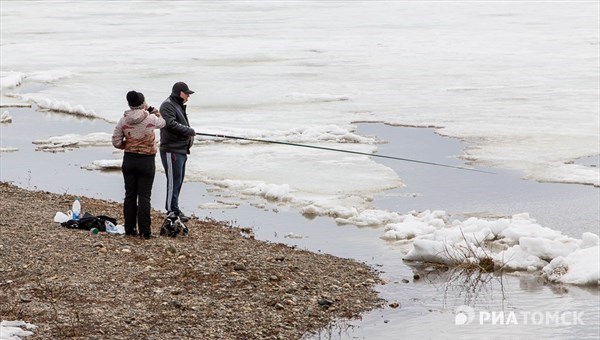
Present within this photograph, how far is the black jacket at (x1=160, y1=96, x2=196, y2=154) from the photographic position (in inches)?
436

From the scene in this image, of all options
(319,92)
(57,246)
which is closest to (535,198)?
(57,246)

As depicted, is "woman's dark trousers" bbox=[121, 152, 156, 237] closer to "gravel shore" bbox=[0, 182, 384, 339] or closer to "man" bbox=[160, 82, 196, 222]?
"gravel shore" bbox=[0, 182, 384, 339]

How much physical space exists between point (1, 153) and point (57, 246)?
8762 mm

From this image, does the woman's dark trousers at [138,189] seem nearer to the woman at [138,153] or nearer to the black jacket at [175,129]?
the woman at [138,153]

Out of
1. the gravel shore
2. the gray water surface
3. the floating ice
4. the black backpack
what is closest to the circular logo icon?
the gray water surface

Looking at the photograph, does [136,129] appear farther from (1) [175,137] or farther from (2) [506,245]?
(2) [506,245]

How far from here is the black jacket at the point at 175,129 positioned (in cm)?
1109

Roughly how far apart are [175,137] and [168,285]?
227 centimetres

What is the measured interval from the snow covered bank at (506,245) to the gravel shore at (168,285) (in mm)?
1150

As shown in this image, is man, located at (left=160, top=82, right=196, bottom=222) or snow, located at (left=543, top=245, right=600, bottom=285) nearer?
snow, located at (left=543, top=245, right=600, bottom=285)

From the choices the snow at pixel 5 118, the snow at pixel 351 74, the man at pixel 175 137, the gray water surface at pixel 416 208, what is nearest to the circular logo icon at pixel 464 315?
the gray water surface at pixel 416 208

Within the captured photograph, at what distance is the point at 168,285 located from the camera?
9.55m

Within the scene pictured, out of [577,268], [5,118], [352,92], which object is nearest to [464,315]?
[577,268]

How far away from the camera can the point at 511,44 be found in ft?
116
